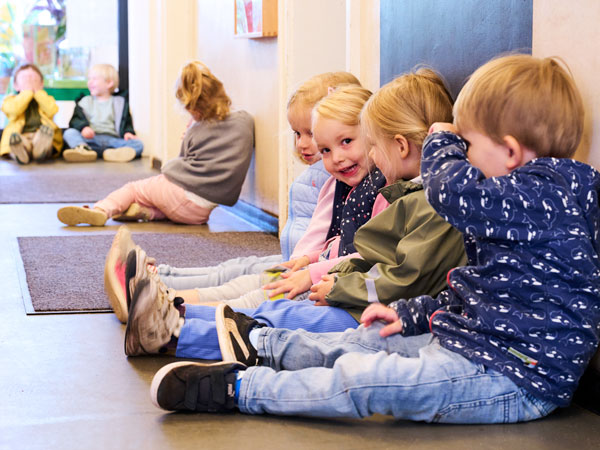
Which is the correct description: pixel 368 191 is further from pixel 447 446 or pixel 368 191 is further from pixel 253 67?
pixel 253 67

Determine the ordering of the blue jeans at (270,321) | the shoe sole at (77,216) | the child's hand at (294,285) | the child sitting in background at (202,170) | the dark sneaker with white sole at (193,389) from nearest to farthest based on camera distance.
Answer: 1. the dark sneaker with white sole at (193,389)
2. the blue jeans at (270,321)
3. the child's hand at (294,285)
4. the shoe sole at (77,216)
5. the child sitting in background at (202,170)

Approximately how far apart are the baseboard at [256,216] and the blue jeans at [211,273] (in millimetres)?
1329

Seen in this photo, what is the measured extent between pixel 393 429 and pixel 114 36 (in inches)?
308

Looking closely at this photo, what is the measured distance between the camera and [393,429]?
4.72 ft

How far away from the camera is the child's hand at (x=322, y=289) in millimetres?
1801

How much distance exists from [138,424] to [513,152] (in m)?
0.79

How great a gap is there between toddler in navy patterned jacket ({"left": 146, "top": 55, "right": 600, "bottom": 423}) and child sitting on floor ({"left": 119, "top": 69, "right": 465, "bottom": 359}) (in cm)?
16

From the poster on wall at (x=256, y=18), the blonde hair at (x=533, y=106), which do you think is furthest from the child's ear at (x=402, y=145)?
the poster on wall at (x=256, y=18)

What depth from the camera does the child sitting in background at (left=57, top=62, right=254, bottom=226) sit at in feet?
13.1

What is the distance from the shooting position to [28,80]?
7.69 meters

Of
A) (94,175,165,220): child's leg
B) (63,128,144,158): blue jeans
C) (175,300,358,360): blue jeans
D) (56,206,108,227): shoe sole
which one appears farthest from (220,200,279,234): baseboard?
(63,128,144,158): blue jeans

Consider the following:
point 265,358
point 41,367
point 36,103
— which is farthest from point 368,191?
point 36,103

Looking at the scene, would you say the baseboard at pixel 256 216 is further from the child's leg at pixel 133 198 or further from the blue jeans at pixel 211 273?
the blue jeans at pixel 211 273

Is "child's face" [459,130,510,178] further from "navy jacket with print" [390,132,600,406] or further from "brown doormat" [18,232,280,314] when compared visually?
"brown doormat" [18,232,280,314]
